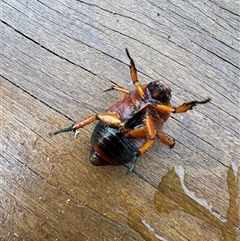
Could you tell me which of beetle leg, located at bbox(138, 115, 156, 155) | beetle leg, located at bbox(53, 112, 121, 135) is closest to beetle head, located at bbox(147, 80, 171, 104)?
beetle leg, located at bbox(138, 115, 156, 155)

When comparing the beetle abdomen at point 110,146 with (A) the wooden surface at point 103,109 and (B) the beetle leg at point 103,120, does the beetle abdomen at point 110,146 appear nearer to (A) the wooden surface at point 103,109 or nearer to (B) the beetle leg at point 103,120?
(B) the beetle leg at point 103,120

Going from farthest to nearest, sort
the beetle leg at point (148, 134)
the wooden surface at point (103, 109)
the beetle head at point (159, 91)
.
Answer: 1. the wooden surface at point (103, 109)
2. the beetle head at point (159, 91)
3. the beetle leg at point (148, 134)

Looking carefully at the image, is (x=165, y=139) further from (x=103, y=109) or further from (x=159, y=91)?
(x=103, y=109)

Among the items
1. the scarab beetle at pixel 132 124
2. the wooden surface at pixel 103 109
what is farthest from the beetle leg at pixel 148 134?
the wooden surface at pixel 103 109

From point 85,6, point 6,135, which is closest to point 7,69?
point 6,135

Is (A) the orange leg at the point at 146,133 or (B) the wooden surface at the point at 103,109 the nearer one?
(A) the orange leg at the point at 146,133

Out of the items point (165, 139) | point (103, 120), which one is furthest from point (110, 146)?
point (165, 139)

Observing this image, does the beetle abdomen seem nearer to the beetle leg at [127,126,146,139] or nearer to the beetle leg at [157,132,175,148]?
the beetle leg at [127,126,146,139]

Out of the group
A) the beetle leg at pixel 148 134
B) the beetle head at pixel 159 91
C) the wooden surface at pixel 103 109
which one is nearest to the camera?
the beetle leg at pixel 148 134
